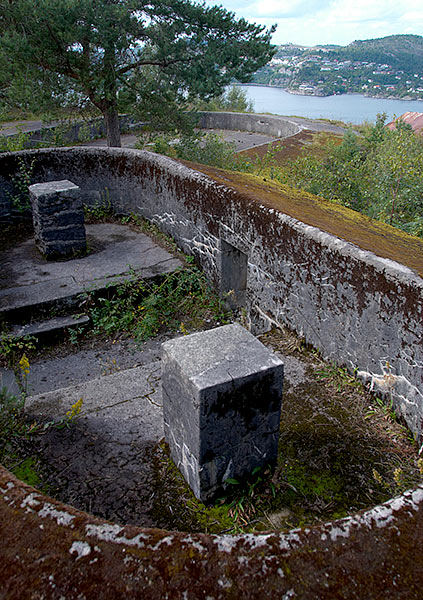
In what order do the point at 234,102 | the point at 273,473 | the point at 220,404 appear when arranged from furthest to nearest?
the point at 234,102 < the point at 273,473 < the point at 220,404

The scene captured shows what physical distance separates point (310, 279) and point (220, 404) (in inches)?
77.5

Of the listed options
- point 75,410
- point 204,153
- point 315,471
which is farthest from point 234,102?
point 315,471

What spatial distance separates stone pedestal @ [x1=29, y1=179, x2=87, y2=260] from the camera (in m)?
6.57

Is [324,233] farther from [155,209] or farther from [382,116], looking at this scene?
[382,116]

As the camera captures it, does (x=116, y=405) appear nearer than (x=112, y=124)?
Yes

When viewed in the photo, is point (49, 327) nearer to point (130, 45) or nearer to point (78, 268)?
point (78, 268)

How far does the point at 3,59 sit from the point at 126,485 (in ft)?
30.0

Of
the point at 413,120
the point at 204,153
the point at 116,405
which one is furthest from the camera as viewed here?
the point at 413,120

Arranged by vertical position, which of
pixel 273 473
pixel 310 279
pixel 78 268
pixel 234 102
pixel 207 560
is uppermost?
pixel 207 560

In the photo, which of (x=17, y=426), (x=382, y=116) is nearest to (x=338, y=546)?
(x=17, y=426)

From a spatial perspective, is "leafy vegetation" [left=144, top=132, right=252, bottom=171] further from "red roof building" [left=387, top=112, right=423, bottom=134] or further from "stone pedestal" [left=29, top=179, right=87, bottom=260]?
"red roof building" [left=387, top=112, right=423, bottom=134]

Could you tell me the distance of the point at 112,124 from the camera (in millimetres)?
12359

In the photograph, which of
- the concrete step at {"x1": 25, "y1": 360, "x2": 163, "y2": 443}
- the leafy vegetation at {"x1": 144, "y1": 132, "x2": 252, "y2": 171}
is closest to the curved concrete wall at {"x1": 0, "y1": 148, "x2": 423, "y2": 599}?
the concrete step at {"x1": 25, "y1": 360, "x2": 163, "y2": 443}

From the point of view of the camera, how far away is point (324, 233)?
3869 millimetres
